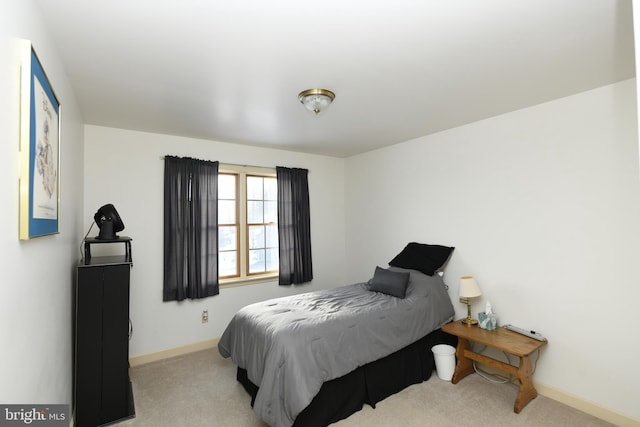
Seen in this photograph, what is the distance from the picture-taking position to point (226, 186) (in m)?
4.31

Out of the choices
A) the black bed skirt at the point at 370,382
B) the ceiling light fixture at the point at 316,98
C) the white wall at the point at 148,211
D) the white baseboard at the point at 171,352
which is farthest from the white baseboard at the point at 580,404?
the ceiling light fixture at the point at 316,98

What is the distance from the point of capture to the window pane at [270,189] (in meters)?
4.62

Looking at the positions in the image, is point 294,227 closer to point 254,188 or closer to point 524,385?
point 254,188

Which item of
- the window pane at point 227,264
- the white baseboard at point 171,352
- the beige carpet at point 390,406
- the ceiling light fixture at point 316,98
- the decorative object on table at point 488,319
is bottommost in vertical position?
the beige carpet at point 390,406

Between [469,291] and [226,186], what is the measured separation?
312cm

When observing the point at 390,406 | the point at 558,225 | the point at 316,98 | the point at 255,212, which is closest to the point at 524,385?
the point at 390,406

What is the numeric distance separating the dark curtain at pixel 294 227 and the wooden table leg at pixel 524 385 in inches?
108

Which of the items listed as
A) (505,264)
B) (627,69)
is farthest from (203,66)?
(505,264)

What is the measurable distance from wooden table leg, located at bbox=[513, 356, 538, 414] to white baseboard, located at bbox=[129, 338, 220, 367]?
320 cm

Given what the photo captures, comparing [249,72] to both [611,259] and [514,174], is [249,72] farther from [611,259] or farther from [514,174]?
[611,259]

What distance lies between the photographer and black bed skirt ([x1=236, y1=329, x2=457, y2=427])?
2.44 metres

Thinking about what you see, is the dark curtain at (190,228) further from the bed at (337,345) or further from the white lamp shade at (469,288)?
the white lamp shade at (469,288)

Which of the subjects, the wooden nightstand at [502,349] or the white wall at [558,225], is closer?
the white wall at [558,225]

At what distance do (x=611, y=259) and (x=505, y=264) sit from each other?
0.80 metres
